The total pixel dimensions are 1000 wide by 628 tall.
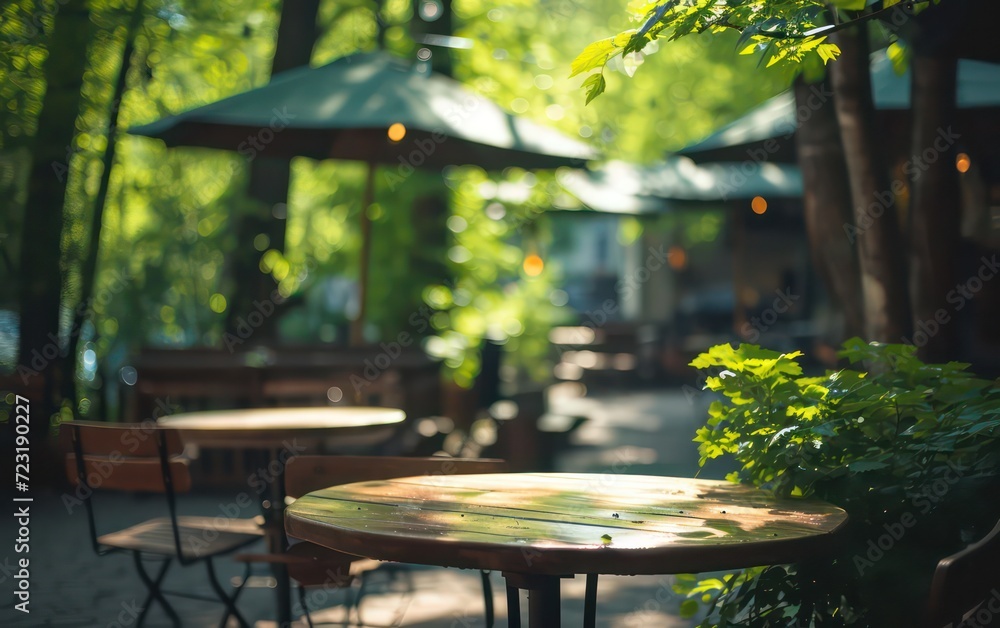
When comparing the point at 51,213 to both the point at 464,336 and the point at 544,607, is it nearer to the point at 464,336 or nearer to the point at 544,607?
the point at 464,336

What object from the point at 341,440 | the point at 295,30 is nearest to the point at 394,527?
the point at 341,440

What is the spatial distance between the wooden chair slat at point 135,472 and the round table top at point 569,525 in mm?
1334

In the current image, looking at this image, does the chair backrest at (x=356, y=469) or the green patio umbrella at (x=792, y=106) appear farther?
the green patio umbrella at (x=792, y=106)

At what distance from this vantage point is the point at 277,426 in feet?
15.9

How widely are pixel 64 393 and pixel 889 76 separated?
6912 millimetres

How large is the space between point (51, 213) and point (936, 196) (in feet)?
23.2

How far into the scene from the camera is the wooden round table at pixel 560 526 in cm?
226

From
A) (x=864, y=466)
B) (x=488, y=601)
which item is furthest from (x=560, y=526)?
(x=488, y=601)

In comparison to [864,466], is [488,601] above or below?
below

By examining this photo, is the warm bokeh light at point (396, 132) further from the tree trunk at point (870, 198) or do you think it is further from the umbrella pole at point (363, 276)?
the tree trunk at point (870, 198)

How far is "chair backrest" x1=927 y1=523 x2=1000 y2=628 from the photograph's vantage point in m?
2.03

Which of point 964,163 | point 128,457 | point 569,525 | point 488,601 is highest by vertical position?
point 964,163

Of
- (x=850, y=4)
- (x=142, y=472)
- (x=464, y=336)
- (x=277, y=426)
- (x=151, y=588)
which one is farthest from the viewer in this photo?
(x=464, y=336)

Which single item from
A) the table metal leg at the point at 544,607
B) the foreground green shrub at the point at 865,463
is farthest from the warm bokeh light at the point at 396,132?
the table metal leg at the point at 544,607
